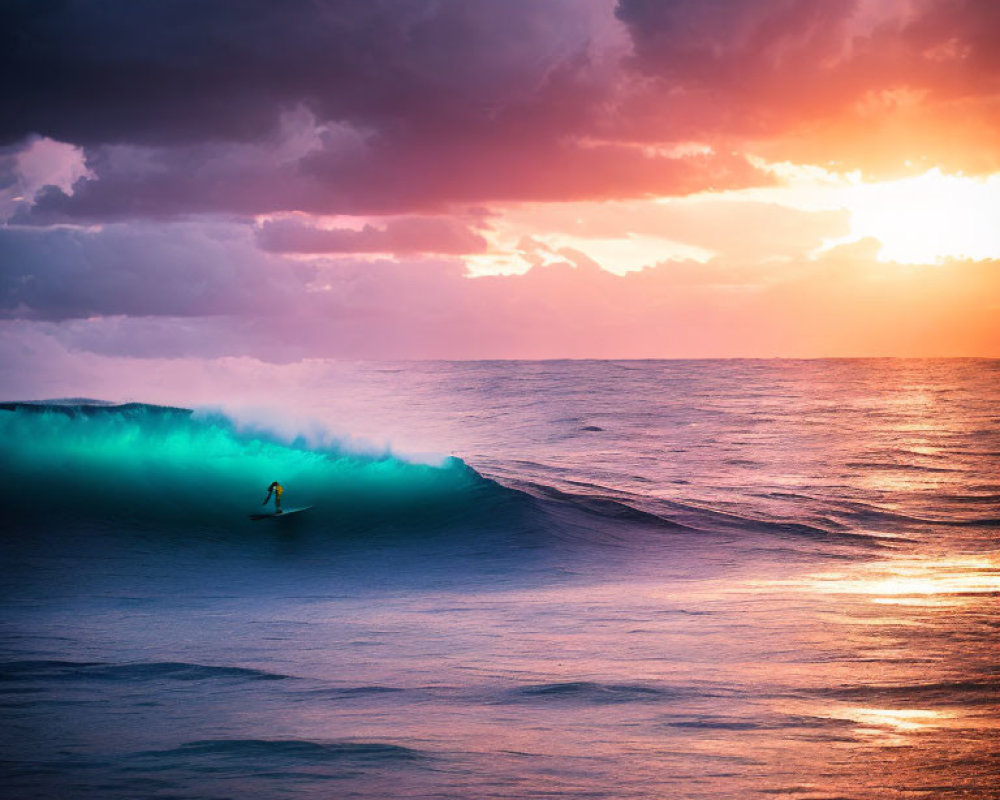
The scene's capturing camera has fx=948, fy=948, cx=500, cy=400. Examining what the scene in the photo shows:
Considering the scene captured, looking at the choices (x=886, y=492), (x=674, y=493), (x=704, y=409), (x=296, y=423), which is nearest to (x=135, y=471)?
(x=296, y=423)

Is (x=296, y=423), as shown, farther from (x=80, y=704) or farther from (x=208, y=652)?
(x=80, y=704)

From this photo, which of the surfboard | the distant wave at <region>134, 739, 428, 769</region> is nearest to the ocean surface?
the distant wave at <region>134, 739, 428, 769</region>

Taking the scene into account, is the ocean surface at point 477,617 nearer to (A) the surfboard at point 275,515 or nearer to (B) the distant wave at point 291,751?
(B) the distant wave at point 291,751

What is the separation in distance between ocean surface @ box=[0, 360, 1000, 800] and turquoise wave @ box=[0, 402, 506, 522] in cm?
11

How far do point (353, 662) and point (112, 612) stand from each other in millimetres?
4871

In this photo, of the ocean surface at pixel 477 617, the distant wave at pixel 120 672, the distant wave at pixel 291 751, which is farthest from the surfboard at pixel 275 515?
the distant wave at pixel 291 751

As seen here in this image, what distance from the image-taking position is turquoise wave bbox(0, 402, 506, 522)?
20.8 meters

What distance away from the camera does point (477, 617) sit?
488 inches

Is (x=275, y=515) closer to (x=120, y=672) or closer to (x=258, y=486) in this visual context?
(x=258, y=486)

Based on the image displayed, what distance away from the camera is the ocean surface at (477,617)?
21.8ft

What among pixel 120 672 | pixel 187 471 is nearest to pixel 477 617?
pixel 120 672

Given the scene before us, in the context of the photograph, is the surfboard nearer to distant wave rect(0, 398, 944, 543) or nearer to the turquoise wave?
distant wave rect(0, 398, 944, 543)

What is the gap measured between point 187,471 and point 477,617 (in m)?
13.8

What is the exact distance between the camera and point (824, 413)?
4928cm
